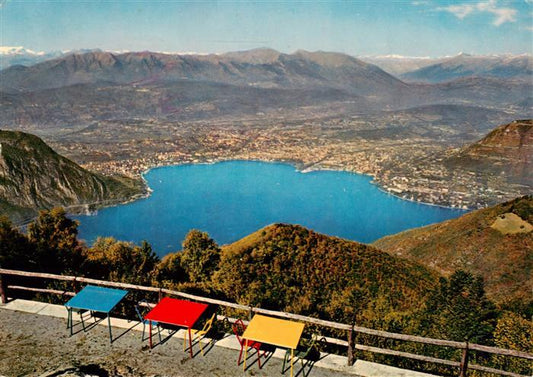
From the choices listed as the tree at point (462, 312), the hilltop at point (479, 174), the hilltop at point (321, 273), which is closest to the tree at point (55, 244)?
the hilltop at point (321, 273)

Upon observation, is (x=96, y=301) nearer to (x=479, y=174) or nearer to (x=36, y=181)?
(x=36, y=181)

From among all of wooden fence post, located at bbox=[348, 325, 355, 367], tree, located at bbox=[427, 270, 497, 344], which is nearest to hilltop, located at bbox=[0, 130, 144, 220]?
tree, located at bbox=[427, 270, 497, 344]

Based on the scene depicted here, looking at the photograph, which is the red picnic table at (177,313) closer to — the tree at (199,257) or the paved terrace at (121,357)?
the paved terrace at (121,357)

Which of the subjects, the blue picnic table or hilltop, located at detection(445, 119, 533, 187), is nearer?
the blue picnic table

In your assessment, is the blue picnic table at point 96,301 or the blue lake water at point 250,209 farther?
the blue lake water at point 250,209

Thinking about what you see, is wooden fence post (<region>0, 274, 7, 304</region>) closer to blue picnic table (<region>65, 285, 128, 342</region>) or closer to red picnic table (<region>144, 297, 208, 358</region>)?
blue picnic table (<region>65, 285, 128, 342</region>)

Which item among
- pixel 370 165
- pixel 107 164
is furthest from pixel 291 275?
pixel 370 165
